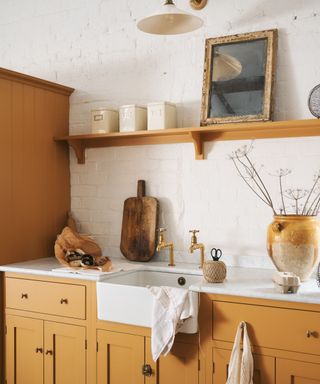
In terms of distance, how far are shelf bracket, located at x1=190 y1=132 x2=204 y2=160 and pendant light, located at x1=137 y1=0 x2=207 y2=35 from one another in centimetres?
60

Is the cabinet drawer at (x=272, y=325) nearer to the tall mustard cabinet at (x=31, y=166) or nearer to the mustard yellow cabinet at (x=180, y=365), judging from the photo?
the mustard yellow cabinet at (x=180, y=365)

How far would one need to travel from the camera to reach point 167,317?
2451 mm

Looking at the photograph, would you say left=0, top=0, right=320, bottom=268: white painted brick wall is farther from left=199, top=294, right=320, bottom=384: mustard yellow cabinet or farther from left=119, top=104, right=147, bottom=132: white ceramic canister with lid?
left=199, top=294, right=320, bottom=384: mustard yellow cabinet

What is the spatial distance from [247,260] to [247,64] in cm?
113

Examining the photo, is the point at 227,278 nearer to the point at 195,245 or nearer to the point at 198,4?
the point at 195,245

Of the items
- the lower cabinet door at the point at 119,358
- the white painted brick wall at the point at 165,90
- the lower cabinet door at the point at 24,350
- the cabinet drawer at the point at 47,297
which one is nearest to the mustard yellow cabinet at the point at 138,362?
the lower cabinet door at the point at 119,358

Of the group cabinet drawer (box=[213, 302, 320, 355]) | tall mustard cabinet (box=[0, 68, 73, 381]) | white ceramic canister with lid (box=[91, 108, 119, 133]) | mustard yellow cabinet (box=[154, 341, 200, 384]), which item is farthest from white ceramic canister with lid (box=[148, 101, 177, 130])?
mustard yellow cabinet (box=[154, 341, 200, 384])

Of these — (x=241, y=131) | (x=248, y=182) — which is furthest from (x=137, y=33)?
(x=248, y=182)

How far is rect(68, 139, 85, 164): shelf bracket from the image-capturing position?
11.5 feet

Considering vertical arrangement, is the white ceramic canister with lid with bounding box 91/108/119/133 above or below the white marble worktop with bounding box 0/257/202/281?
above

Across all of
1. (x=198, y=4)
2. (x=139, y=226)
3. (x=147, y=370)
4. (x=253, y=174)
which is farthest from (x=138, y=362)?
(x=198, y=4)

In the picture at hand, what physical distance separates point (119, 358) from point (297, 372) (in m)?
0.94

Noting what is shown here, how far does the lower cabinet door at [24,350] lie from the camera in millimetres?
3033

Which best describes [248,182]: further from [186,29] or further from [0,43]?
[0,43]
